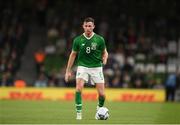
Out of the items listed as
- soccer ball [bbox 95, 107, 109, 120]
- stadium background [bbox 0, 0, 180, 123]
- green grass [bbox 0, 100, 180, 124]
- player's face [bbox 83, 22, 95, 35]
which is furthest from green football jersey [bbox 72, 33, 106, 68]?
stadium background [bbox 0, 0, 180, 123]

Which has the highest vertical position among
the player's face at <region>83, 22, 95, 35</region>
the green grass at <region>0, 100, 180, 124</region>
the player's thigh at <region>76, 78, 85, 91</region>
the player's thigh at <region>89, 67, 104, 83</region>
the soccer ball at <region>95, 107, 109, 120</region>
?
the player's face at <region>83, 22, 95, 35</region>

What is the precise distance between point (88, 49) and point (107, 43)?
73.6 feet

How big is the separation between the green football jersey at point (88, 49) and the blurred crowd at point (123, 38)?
19.1m

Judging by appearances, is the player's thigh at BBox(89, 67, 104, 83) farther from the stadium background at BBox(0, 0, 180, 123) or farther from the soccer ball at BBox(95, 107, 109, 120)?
the stadium background at BBox(0, 0, 180, 123)

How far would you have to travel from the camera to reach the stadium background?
37.0 m

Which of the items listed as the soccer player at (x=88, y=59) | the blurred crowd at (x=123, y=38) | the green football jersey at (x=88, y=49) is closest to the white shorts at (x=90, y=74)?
the soccer player at (x=88, y=59)

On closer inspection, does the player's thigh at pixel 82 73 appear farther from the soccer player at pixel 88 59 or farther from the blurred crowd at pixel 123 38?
the blurred crowd at pixel 123 38

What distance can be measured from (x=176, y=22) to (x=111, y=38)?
15.9 feet

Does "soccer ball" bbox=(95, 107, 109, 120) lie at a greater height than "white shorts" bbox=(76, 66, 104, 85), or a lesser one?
lesser

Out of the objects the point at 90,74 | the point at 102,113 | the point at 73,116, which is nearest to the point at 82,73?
the point at 90,74

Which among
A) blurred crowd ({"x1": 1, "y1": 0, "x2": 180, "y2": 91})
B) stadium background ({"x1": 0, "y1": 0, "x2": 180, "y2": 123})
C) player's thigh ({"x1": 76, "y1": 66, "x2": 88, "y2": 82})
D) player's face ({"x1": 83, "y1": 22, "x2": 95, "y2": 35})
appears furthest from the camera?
blurred crowd ({"x1": 1, "y1": 0, "x2": 180, "y2": 91})

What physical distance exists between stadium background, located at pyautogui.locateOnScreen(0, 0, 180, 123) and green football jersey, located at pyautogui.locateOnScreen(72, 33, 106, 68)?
717 inches

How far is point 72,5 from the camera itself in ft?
142

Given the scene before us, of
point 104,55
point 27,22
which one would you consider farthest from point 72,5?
point 104,55
